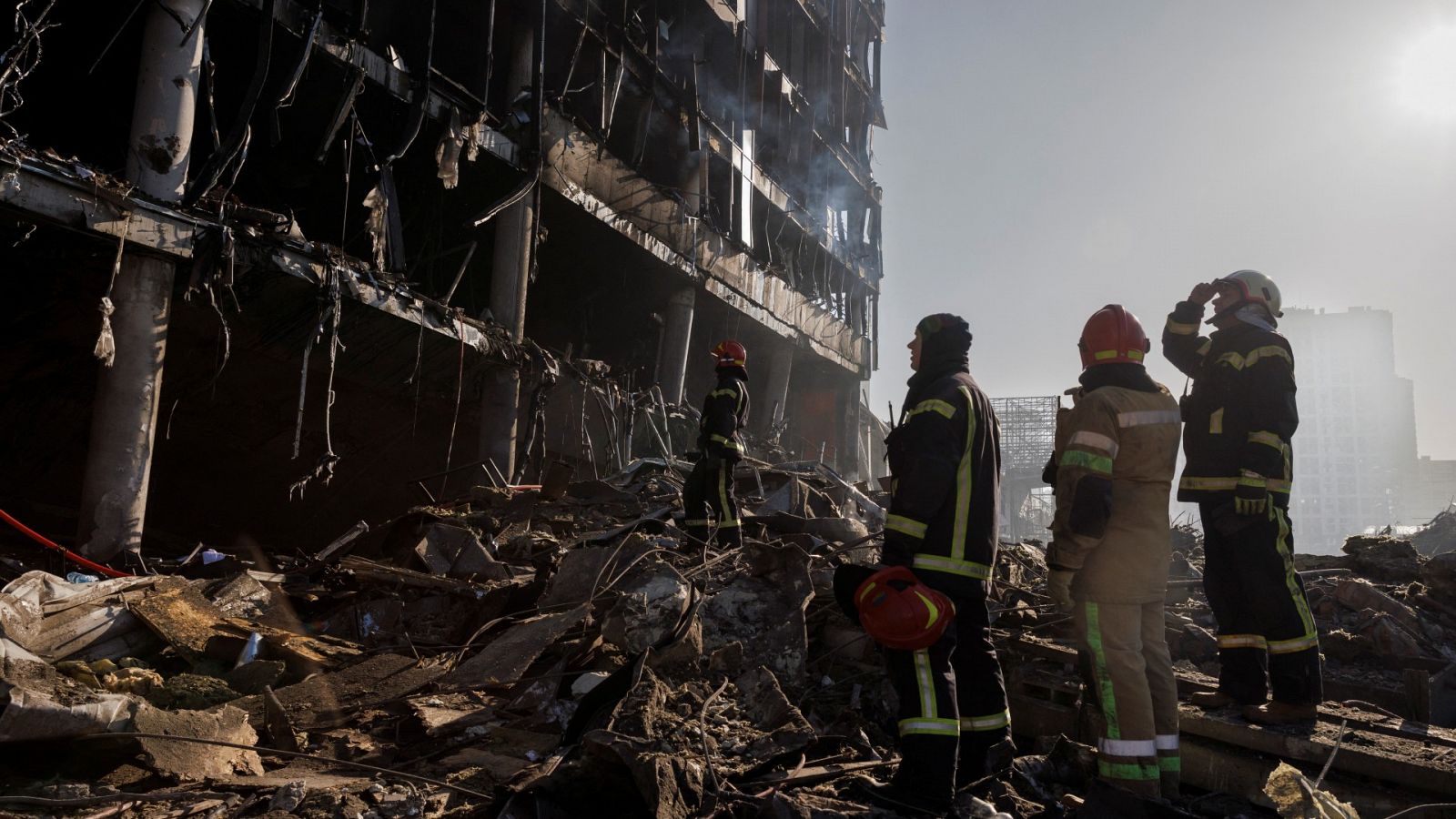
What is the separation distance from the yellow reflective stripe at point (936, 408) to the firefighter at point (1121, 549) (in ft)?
1.83

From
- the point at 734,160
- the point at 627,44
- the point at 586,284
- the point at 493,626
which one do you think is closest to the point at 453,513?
the point at 493,626

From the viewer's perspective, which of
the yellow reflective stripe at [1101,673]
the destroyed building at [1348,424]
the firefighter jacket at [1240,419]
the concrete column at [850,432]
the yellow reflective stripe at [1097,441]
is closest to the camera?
the yellow reflective stripe at [1101,673]

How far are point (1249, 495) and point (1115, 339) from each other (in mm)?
1181

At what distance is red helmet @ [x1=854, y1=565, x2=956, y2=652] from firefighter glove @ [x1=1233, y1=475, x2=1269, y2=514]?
1.81 meters

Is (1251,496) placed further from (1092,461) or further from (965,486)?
(965,486)

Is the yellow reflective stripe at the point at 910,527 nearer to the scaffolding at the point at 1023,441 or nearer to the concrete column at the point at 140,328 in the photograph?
the concrete column at the point at 140,328

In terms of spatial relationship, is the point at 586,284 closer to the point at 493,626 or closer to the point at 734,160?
the point at 734,160

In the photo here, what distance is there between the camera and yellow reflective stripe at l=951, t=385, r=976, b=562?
3.04 m

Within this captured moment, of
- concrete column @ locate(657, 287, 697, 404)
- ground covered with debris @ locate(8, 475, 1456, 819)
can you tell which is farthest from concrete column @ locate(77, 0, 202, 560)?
concrete column @ locate(657, 287, 697, 404)

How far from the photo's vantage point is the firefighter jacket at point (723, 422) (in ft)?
22.3

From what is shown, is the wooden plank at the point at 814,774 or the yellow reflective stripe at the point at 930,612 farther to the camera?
the wooden plank at the point at 814,774

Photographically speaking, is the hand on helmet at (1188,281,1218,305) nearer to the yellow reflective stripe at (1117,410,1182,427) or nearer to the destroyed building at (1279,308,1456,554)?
the yellow reflective stripe at (1117,410,1182,427)

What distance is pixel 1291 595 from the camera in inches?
143

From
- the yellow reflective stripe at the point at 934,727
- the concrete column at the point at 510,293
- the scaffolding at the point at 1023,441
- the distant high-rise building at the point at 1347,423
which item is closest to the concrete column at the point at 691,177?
the concrete column at the point at 510,293
